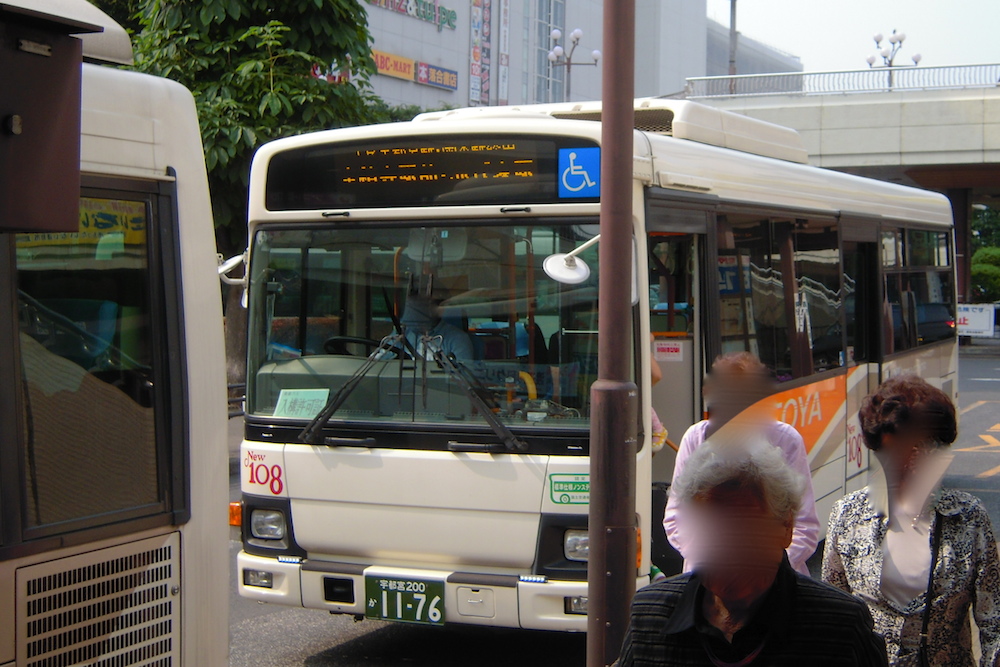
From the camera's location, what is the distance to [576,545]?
535cm

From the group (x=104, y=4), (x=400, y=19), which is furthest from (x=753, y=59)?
(x=104, y=4)

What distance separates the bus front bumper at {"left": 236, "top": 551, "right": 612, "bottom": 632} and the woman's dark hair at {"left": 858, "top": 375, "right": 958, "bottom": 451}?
2.31 m

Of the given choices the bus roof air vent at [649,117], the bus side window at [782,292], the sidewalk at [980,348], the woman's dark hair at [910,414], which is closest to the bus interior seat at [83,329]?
the woman's dark hair at [910,414]

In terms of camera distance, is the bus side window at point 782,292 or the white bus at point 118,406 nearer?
the white bus at point 118,406

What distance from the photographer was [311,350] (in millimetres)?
5984

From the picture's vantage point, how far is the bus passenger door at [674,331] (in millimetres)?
6324

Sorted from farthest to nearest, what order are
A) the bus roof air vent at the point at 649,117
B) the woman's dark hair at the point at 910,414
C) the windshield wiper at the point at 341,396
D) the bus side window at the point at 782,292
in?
1. the bus roof air vent at the point at 649,117
2. the bus side window at the point at 782,292
3. the windshield wiper at the point at 341,396
4. the woman's dark hair at the point at 910,414

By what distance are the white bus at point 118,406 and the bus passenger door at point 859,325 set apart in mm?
5749

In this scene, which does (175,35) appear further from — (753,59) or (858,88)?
(753,59)

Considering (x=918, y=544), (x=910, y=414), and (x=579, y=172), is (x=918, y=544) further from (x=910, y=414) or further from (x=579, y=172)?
(x=579, y=172)

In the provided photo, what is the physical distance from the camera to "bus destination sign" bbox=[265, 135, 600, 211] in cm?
551

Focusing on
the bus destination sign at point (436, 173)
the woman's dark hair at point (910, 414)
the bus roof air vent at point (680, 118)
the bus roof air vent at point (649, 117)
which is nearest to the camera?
the woman's dark hair at point (910, 414)

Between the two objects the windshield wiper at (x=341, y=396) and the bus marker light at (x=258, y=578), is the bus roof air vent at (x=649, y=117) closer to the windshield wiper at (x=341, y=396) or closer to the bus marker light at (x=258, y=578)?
the windshield wiper at (x=341, y=396)

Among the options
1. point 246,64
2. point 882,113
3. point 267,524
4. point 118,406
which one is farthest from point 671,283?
point 882,113
